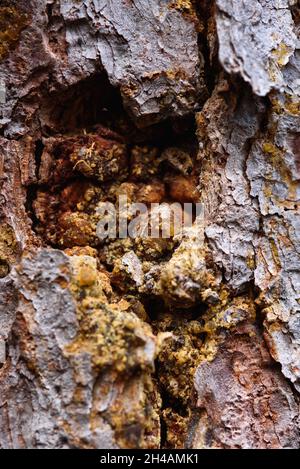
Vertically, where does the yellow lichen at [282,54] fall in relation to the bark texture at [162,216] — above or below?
above

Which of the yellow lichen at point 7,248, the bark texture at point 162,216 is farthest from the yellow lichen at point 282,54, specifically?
the yellow lichen at point 7,248

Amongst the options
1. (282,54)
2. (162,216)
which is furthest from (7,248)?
(282,54)

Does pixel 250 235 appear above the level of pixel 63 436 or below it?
above

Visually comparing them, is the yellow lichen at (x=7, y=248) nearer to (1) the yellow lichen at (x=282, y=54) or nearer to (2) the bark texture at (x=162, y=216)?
(2) the bark texture at (x=162, y=216)

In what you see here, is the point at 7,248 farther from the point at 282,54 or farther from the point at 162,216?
the point at 282,54

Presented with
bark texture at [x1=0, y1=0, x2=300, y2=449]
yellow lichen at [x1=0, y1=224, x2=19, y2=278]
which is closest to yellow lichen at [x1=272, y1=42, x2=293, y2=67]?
bark texture at [x1=0, y1=0, x2=300, y2=449]

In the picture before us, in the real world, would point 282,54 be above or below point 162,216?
above

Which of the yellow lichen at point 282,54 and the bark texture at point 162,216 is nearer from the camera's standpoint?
the bark texture at point 162,216

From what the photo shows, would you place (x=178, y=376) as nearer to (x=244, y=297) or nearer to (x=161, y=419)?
(x=161, y=419)

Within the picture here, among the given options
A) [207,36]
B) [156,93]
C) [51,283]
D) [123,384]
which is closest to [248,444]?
[123,384]
